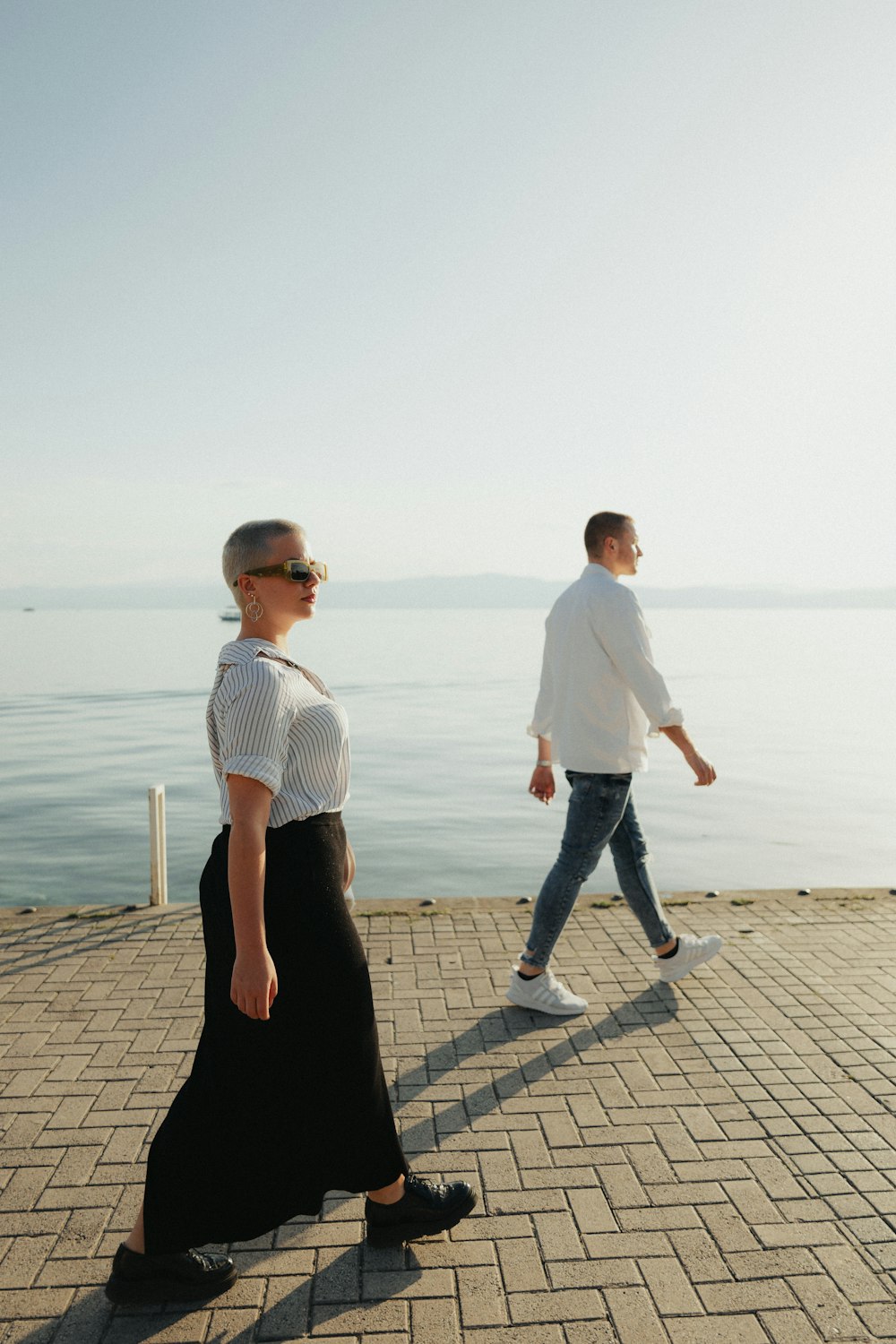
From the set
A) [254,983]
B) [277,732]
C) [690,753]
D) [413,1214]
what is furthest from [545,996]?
[277,732]

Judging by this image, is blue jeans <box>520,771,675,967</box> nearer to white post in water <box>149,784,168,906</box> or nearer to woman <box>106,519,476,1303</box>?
woman <box>106,519,476,1303</box>

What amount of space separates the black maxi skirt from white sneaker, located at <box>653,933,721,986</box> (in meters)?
2.61

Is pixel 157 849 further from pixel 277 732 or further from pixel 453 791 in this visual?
pixel 453 791

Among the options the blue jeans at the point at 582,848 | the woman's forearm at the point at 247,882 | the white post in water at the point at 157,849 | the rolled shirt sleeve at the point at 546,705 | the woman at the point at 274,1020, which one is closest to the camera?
the woman's forearm at the point at 247,882

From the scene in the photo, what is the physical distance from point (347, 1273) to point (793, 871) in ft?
34.6

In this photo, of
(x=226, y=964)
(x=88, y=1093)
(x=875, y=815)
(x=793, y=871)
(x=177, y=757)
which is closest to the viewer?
(x=226, y=964)

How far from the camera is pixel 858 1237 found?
10.00 ft

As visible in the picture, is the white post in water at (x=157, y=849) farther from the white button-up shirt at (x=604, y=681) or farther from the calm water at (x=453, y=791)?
the calm water at (x=453, y=791)

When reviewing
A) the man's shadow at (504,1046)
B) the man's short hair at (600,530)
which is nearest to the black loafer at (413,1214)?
the man's shadow at (504,1046)

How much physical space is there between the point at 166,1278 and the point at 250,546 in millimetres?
1952

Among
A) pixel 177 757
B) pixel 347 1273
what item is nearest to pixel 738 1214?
pixel 347 1273

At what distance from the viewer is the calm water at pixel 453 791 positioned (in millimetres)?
12164

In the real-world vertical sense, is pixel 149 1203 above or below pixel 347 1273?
above

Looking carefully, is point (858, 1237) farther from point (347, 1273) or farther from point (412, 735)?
point (412, 735)
